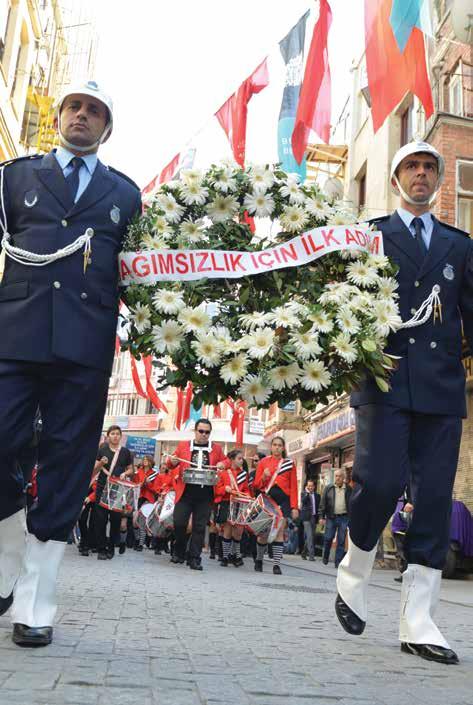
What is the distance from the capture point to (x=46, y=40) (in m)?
28.1

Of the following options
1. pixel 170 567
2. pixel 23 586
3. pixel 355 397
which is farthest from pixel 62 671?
pixel 170 567

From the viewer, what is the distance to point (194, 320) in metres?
3.62

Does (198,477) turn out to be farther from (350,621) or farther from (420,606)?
(420,606)

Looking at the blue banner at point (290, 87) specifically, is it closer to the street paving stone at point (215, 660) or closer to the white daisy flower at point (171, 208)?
the street paving stone at point (215, 660)

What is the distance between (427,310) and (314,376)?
814 mm

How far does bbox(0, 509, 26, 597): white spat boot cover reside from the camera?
3.72 metres

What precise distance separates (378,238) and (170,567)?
8.37 metres

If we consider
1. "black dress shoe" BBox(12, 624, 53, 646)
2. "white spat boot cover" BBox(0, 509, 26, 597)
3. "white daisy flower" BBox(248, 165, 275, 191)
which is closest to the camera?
"black dress shoe" BBox(12, 624, 53, 646)

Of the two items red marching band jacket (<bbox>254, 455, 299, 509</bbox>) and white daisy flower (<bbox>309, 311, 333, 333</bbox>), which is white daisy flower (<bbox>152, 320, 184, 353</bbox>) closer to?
white daisy flower (<bbox>309, 311, 333, 333</bbox>)

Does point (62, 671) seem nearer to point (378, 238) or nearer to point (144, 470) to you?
point (378, 238)

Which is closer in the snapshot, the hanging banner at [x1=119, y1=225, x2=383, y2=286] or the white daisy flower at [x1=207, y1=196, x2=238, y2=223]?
the hanging banner at [x1=119, y1=225, x2=383, y2=286]

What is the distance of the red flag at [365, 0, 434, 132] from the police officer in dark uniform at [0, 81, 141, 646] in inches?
293

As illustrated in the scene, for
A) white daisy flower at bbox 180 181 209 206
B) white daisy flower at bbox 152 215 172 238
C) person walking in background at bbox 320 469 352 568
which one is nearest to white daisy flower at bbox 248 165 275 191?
white daisy flower at bbox 180 181 209 206

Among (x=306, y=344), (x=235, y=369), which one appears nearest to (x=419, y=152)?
(x=306, y=344)
